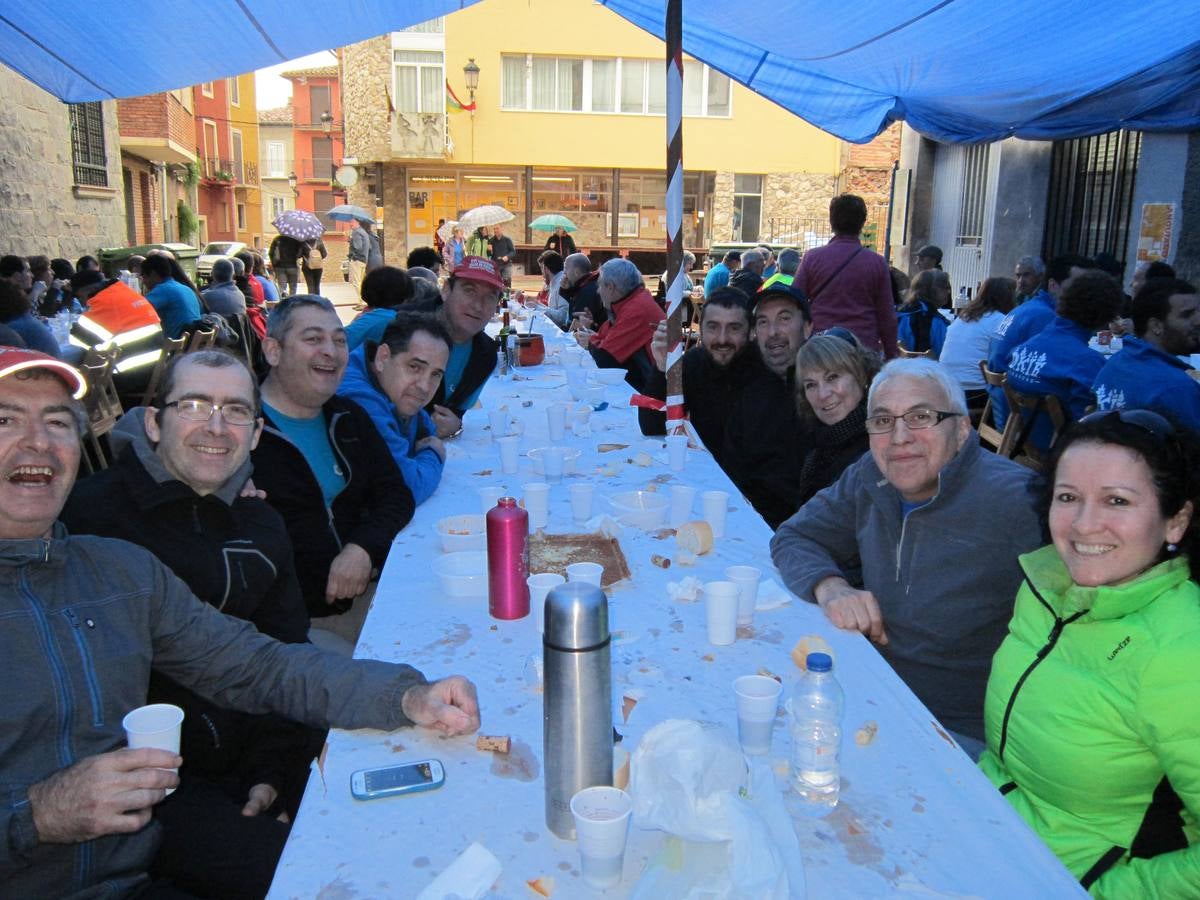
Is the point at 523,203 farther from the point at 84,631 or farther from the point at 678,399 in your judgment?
the point at 84,631

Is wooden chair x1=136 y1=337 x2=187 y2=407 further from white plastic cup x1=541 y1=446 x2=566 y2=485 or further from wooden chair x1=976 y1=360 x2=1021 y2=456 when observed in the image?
wooden chair x1=976 y1=360 x2=1021 y2=456

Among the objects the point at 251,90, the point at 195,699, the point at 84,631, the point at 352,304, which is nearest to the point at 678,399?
the point at 195,699

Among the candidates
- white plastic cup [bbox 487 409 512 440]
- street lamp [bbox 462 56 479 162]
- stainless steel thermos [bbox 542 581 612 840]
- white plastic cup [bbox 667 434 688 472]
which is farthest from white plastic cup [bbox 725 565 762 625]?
street lamp [bbox 462 56 479 162]

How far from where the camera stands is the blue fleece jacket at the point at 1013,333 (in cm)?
570

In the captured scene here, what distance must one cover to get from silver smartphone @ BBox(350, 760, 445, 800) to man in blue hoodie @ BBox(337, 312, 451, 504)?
1.91 metres

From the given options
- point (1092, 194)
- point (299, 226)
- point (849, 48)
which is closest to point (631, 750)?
point (849, 48)

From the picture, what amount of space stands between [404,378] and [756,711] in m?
2.33

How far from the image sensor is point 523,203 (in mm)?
26234

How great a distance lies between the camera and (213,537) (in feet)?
7.06

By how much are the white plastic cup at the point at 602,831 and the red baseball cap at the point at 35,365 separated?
1.31 m

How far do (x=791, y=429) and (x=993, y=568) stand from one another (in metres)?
1.80

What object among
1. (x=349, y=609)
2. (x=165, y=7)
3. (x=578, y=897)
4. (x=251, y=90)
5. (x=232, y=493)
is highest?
(x=251, y=90)

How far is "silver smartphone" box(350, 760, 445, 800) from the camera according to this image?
1.44 meters

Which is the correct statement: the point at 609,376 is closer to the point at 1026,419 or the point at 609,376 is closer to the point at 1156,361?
the point at 1026,419
